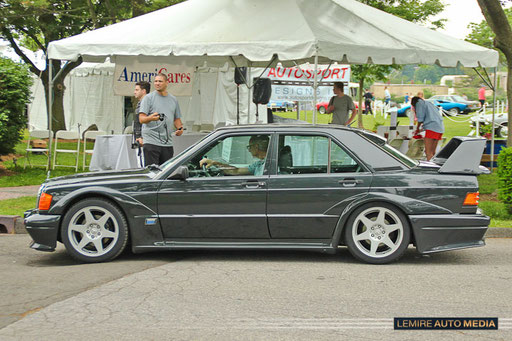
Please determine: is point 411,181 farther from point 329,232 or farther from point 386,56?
point 386,56

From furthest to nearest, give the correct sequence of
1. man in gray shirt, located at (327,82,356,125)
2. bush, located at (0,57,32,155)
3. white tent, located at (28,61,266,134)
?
white tent, located at (28,61,266,134)
man in gray shirt, located at (327,82,356,125)
bush, located at (0,57,32,155)

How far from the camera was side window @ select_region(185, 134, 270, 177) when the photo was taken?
6879 millimetres

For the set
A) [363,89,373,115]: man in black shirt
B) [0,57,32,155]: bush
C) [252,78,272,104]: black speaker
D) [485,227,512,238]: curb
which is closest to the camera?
[485,227,512,238]: curb

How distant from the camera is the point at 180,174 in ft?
22.1

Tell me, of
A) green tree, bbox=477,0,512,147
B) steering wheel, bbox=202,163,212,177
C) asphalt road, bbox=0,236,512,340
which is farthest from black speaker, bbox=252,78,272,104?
steering wheel, bbox=202,163,212,177

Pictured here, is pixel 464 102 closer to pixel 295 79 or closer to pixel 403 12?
pixel 403 12

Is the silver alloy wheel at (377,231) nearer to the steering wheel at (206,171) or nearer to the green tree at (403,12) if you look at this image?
the steering wheel at (206,171)

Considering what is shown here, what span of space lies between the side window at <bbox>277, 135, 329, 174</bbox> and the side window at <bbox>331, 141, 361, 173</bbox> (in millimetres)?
75

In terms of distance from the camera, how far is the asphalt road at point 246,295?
15.0 feet

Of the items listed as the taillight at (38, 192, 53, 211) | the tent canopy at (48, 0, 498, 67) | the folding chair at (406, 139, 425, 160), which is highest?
the tent canopy at (48, 0, 498, 67)

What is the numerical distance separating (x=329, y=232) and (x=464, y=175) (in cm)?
155

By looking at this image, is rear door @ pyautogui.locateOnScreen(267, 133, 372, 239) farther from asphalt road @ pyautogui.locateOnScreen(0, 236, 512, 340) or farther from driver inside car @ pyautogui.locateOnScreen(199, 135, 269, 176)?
asphalt road @ pyautogui.locateOnScreen(0, 236, 512, 340)

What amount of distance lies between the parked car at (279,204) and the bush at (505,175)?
3004mm

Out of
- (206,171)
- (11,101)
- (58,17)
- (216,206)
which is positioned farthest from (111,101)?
(216,206)
